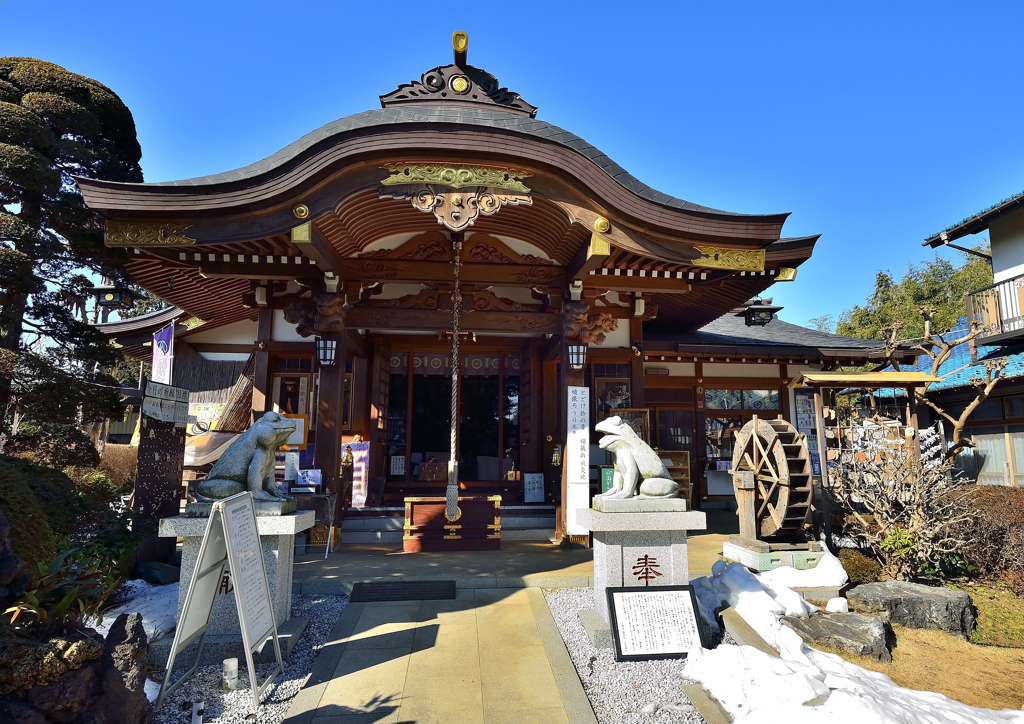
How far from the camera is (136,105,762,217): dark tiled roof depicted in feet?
23.6

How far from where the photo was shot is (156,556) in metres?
7.16

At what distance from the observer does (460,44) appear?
891 cm

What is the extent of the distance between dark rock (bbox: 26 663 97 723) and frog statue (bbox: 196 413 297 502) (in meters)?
2.09

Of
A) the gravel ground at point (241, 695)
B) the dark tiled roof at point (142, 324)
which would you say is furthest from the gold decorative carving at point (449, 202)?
the dark tiled roof at point (142, 324)

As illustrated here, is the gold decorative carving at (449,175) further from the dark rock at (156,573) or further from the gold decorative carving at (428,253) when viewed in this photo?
the dark rock at (156,573)

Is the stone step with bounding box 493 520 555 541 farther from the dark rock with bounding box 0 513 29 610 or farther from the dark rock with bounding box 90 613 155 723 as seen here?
the dark rock with bounding box 0 513 29 610

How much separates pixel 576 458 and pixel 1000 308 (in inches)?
569

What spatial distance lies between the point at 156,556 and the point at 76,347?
12.0 ft

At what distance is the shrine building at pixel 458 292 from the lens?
716cm

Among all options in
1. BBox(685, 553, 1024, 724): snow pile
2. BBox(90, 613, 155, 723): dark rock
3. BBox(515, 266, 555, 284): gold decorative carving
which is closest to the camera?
BBox(90, 613, 155, 723): dark rock

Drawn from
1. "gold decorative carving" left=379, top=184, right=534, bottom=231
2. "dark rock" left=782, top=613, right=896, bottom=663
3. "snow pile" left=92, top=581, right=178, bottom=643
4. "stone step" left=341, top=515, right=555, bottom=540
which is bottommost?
"dark rock" left=782, top=613, right=896, bottom=663

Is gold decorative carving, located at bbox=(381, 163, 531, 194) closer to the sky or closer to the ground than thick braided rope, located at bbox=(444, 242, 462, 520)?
closer to the sky

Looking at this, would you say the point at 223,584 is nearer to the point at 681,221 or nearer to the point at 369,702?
the point at 369,702

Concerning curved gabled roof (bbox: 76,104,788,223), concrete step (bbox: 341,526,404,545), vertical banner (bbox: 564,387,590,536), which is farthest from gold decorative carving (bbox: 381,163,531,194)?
concrete step (bbox: 341,526,404,545)
